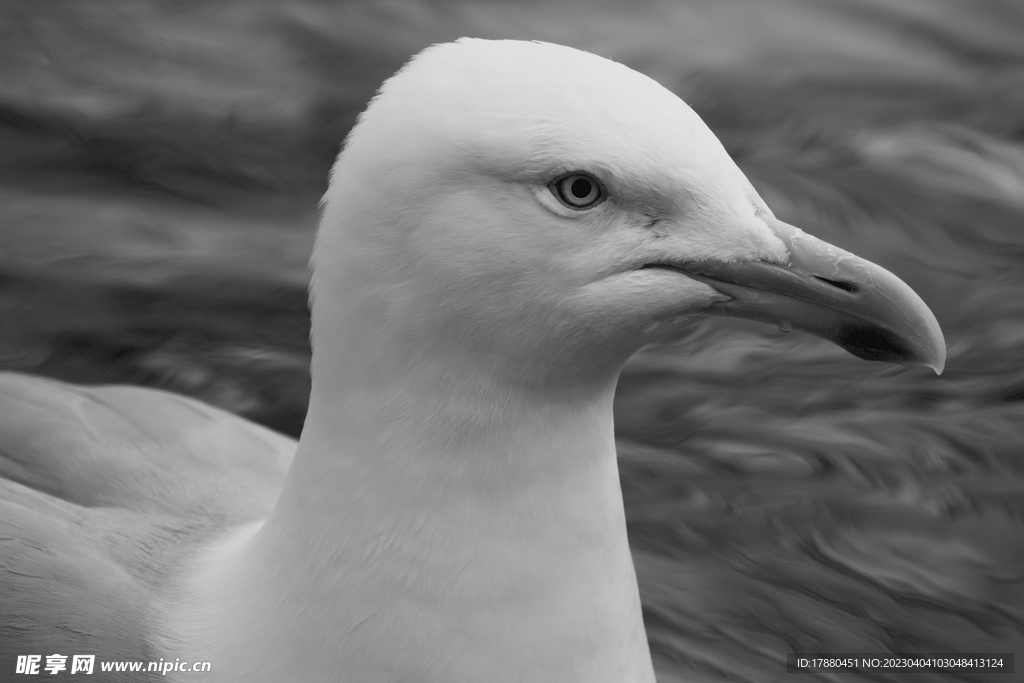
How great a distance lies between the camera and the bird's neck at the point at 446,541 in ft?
8.74

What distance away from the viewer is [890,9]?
8047 mm

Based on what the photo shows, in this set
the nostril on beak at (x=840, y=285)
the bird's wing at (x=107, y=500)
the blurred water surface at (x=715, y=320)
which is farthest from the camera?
A: the blurred water surface at (x=715, y=320)

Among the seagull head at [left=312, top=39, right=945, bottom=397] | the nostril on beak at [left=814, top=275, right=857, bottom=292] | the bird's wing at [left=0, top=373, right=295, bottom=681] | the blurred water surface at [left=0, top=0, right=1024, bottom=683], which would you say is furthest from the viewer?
the blurred water surface at [left=0, top=0, right=1024, bottom=683]

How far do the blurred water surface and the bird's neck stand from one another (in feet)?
4.14

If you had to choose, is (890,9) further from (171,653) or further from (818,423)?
(171,653)

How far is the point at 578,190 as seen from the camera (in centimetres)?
247

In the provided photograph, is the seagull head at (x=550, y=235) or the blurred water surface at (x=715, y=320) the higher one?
the blurred water surface at (x=715, y=320)

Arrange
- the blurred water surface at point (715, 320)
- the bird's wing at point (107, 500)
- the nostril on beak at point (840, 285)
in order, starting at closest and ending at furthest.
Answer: the nostril on beak at point (840, 285) → the bird's wing at point (107, 500) → the blurred water surface at point (715, 320)

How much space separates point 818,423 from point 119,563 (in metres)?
3.06

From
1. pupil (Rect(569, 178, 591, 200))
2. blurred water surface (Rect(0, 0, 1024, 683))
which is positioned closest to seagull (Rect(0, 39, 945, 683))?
pupil (Rect(569, 178, 591, 200))

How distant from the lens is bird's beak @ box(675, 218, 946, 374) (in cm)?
255

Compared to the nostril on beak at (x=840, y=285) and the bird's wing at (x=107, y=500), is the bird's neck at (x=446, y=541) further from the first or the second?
the nostril on beak at (x=840, y=285)

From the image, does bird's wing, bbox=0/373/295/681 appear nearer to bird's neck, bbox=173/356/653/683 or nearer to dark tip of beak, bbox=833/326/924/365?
bird's neck, bbox=173/356/653/683

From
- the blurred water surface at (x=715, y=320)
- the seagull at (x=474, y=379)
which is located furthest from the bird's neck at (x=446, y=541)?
the blurred water surface at (x=715, y=320)
